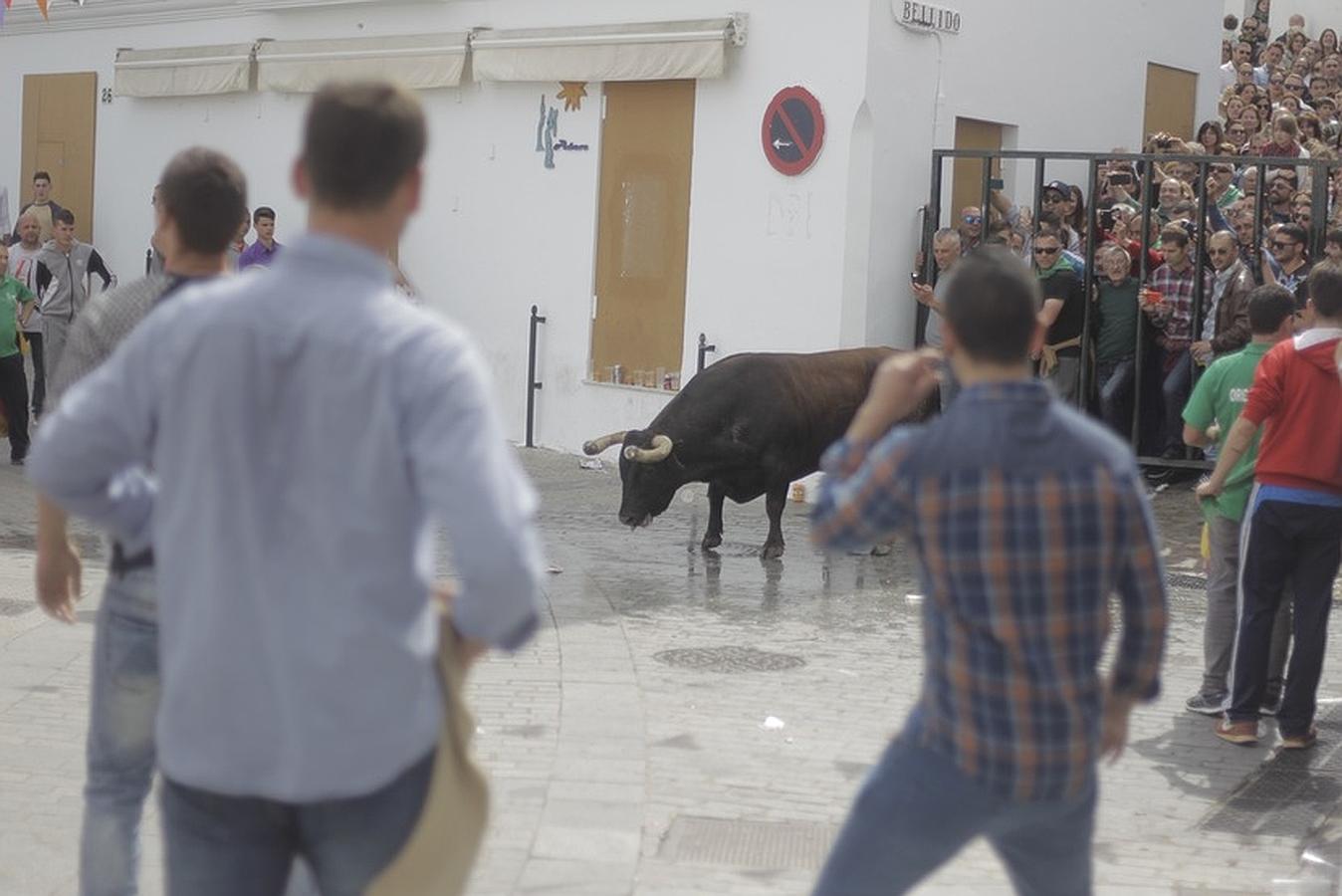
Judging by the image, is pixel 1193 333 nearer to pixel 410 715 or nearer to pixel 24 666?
pixel 24 666

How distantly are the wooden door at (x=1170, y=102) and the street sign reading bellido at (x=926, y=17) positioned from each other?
11.8 feet

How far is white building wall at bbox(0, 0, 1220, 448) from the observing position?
15.5 meters

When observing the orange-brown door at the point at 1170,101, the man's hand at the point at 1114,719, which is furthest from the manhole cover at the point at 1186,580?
the man's hand at the point at 1114,719

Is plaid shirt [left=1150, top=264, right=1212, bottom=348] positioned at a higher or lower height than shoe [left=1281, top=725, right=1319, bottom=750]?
higher

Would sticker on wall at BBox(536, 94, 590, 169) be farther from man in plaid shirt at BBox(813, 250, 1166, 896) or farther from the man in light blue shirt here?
the man in light blue shirt

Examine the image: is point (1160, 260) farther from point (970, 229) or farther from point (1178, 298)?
point (970, 229)

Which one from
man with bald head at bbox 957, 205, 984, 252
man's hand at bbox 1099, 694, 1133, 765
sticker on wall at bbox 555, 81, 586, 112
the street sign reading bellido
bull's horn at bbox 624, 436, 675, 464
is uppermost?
the street sign reading bellido

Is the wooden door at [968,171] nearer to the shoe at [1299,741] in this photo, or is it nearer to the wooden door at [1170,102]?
the wooden door at [1170,102]

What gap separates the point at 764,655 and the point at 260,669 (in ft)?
22.2

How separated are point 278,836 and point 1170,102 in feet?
57.6

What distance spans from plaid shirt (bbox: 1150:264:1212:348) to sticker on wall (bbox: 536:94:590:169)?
5271 mm

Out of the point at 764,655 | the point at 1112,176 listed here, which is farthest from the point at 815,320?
the point at 764,655

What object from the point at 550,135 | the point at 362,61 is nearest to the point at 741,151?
the point at 550,135

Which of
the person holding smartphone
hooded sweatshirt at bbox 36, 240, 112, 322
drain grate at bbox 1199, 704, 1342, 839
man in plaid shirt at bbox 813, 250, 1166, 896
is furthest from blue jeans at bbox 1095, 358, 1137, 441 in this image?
man in plaid shirt at bbox 813, 250, 1166, 896
